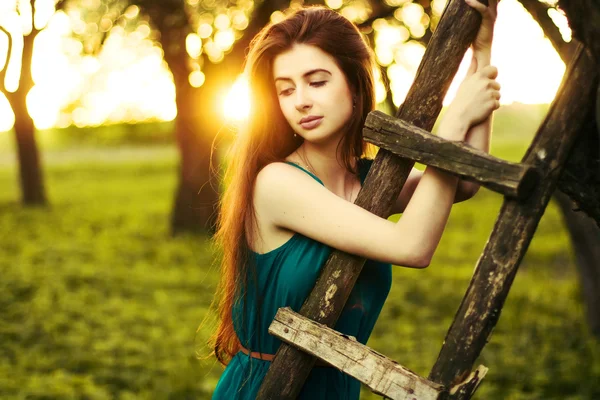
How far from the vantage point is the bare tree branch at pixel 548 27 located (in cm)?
194

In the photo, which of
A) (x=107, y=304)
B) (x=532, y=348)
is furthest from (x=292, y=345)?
(x=107, y=304)

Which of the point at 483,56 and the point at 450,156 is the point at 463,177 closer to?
the point at 450,156

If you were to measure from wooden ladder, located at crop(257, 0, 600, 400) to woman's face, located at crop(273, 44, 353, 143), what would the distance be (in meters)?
0.26

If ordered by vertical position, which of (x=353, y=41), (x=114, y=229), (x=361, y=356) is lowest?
(x=114, y=229)

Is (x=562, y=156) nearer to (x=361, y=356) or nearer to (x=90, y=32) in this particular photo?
(x=361, y=356)

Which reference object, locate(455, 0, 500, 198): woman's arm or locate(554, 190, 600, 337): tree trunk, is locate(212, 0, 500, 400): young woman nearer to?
locate(455, 0, 500, 198): woman's arm

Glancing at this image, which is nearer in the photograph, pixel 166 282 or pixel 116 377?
pixel 116 377

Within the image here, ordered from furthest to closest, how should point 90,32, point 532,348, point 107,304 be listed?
point 90,32 → point 107,304 → point 532,348

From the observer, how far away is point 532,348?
691 centimetres

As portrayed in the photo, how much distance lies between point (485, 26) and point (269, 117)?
0.83 metres

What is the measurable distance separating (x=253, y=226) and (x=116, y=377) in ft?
14.0

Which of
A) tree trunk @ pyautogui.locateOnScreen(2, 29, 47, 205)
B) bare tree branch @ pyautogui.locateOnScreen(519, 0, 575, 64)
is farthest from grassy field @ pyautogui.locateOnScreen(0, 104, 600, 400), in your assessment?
bare tree branch @ pyautogui.locateOnScreen(519, 0, 575, 64)

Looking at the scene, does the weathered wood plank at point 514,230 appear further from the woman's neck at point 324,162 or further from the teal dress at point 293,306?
the woman's neck at point 324,162

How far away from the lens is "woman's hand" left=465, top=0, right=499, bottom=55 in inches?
75.6
